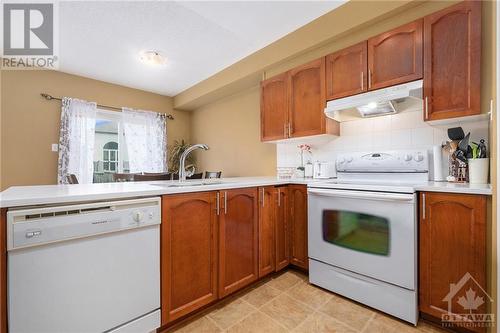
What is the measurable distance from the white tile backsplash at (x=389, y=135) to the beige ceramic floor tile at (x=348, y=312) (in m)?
1.32

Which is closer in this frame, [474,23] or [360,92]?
[474,23]

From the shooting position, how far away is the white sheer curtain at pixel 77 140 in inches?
136

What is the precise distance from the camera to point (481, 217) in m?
1.19

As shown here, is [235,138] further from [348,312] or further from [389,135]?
[348,312]

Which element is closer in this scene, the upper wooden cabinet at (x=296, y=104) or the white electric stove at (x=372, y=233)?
the white electric stove at (x=372, y=233)

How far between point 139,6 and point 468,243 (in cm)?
304

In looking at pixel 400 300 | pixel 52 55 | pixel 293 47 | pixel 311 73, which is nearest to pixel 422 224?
pixel 400 300

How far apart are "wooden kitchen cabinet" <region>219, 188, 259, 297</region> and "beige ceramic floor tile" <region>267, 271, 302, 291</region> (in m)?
0.23

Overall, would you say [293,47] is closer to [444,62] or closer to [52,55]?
[444,62]

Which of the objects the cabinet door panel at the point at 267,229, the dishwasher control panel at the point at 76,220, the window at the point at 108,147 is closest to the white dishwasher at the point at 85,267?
the dishwasher control panel at the point at 76,220

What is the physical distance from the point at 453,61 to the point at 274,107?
152 cm

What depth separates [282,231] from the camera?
82.3 inches

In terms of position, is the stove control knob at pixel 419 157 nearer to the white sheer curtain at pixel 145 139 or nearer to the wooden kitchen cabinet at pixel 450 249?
the wooden kitchen cabinet at pixel 450 249

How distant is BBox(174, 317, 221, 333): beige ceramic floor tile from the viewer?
1388mm
